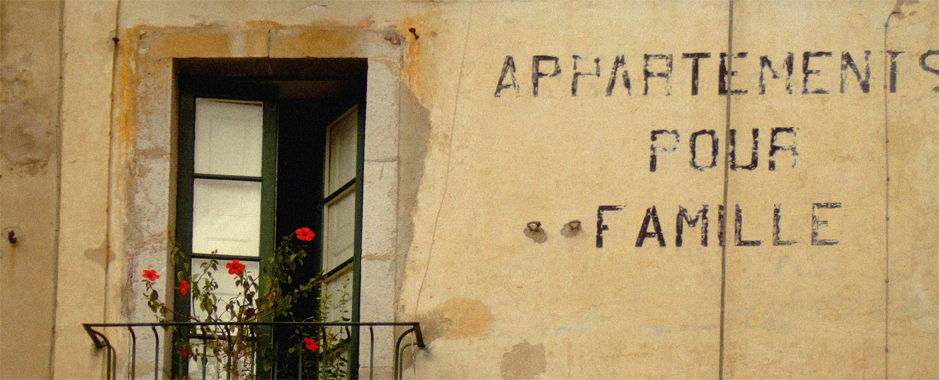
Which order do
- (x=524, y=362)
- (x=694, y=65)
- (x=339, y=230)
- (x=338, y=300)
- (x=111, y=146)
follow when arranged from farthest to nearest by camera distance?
(x=339, y=230) < (x=338, y=300) < (x=111, y=146) < (x=694, y=65) < (x=524, y=362)

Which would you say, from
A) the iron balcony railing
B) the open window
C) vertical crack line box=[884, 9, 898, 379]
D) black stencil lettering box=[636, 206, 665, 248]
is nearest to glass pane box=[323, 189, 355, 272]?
the open window

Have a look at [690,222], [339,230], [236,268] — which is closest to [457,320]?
[339,230]

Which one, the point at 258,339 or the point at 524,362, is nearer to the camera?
the point at 524,362

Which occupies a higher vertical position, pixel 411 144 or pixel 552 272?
pixel 411 144

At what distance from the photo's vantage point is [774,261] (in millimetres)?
7855

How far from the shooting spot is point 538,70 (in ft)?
26.6

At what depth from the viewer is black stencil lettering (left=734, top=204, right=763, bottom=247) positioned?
7883 mm

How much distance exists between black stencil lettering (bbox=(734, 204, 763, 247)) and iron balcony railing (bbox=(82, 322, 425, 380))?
1.68m

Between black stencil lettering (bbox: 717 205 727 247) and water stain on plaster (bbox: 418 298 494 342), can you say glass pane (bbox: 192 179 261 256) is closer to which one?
water stain on plaster (bbox: 418 298 494 342)

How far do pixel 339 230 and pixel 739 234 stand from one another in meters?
2.19

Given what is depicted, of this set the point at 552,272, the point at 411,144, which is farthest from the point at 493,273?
the point at 411,144

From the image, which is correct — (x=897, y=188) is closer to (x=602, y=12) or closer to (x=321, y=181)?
(x=602, y=12)

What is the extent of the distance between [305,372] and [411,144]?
133cm

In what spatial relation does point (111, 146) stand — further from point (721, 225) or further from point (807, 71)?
point (807, 71)
